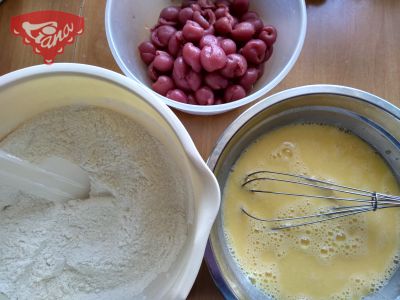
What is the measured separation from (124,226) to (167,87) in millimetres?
273

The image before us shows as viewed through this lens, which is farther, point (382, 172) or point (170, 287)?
point (382, 172)

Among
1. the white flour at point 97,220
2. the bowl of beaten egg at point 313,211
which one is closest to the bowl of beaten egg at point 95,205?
the white flour at point 97,220

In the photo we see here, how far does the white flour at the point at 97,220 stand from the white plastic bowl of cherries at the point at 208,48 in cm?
12

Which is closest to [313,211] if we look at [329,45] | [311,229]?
[311,229]

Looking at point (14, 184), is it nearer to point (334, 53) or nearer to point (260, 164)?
point (260, 164)

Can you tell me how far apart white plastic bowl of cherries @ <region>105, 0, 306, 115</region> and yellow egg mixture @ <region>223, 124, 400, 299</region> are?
0.40ft

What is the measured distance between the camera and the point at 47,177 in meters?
0.70

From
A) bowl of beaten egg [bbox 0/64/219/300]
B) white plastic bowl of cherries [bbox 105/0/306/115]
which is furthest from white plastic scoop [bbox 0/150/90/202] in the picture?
Answer: white plastic bowl of cherries [bbox 105/0/306/115]

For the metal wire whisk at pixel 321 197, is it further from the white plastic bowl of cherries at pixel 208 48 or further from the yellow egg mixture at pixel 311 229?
the white plastic bowl of cherries at pixel 208 48

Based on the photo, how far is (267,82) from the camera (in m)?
0.77

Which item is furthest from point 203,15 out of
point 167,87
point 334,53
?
point 334,53

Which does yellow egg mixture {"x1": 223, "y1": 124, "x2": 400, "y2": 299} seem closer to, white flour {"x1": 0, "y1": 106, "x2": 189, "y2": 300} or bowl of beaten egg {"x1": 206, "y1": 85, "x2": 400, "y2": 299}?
bowl of beaten egg {"x1": 206, "y1": 85, "x2": 400, "y2": 299}

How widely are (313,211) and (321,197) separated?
0.04 meters

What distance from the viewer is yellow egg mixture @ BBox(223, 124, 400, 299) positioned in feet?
2.41
